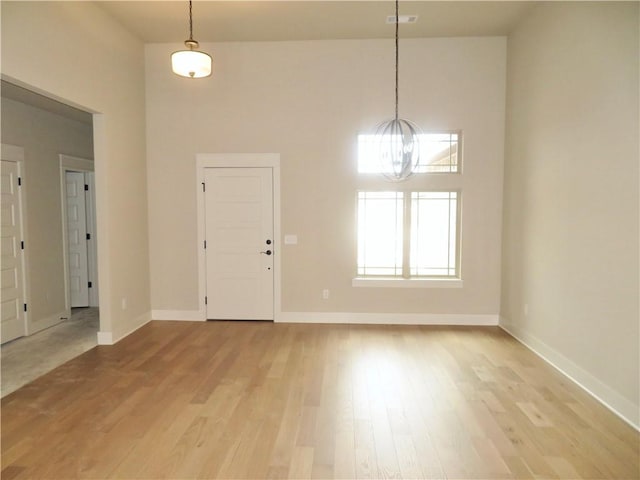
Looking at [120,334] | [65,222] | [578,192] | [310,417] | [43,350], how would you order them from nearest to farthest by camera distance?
1. [310,417]
2. [578,192]
3. [43,350]
4. [120,334]
5. [65,222]

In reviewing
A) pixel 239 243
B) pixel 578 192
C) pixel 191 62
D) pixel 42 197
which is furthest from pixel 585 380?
pixel 42 197

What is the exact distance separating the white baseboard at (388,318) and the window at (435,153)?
1.93m

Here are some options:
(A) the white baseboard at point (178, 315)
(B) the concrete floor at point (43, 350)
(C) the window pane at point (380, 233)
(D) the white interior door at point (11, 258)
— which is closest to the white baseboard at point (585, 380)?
(C) the window pane at point (380, 233)

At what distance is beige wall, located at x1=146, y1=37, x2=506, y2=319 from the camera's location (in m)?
4.87

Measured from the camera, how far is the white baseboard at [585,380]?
8.81 feet

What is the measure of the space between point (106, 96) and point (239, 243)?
2.29 meters

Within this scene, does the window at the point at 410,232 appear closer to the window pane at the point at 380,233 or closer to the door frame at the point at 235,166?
the window pane at the point at 380,233

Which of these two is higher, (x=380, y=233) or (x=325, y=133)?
(x=325, y=133)

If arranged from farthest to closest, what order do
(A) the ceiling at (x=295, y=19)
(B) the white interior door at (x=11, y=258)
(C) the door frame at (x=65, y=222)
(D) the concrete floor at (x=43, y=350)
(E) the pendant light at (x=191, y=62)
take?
1. (C) the door frame at (x=65, y=222)
2. (B) the white interior door at (x=11, y=258)
3. (A) the ceiling at (x=295, y=19)
4. (D) the concrete floor at (x=43, y=350)
5. (E) the pendant light at (x=191, y=62)

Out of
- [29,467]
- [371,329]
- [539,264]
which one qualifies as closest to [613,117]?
[539,264]

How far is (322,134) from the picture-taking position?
4.99 meters

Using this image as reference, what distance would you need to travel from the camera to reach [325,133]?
4.99 metres

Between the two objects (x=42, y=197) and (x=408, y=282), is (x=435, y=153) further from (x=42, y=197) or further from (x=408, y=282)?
(x=42, y=197)

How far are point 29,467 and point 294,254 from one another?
3.41m
